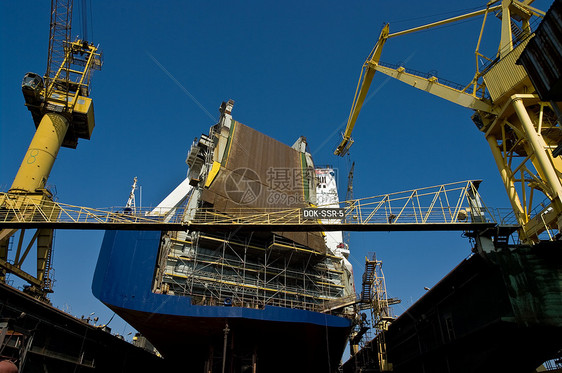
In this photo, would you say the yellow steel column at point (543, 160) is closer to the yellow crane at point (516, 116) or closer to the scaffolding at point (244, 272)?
the yellow crane at point (516, 116)

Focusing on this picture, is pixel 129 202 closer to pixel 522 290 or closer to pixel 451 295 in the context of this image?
pixel 451 295

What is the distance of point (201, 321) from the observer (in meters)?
22.9

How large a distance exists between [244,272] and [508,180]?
20.0m

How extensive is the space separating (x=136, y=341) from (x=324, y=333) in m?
41.6

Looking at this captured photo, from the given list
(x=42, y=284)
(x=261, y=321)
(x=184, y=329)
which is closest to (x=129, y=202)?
(x=42, y=284)

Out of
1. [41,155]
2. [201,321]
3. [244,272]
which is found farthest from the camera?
[244,272]

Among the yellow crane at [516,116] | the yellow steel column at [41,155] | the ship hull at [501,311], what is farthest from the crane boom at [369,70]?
the yellow steel column at [41,155]

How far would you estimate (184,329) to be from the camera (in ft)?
80.3

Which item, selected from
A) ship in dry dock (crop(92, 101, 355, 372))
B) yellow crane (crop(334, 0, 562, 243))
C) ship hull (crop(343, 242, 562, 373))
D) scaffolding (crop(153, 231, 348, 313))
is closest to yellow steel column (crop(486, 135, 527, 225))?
yellow crane (crop(334, 0, 562, 243))

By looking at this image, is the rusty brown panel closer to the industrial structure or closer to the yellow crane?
the industrial structure

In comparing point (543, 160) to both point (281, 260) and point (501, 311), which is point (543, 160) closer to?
point (501, 311)

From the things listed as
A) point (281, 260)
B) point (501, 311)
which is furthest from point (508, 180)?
point (281, 260)

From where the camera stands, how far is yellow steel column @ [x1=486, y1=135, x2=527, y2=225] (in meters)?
22.0

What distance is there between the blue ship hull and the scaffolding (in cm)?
159
